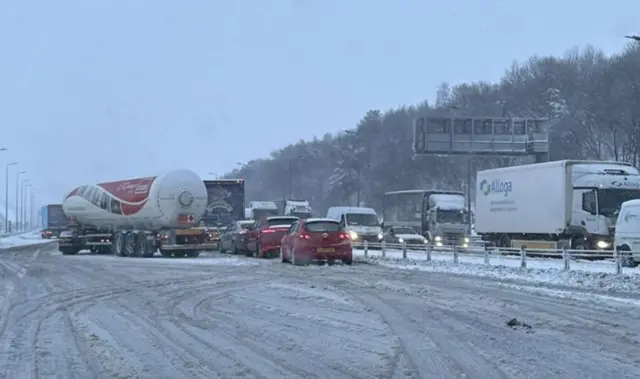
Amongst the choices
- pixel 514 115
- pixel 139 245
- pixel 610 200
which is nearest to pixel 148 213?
pixel 139 245

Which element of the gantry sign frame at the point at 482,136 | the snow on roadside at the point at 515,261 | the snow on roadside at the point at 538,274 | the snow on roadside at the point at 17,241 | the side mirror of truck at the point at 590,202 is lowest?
the snow on roadside at the point at 17,241

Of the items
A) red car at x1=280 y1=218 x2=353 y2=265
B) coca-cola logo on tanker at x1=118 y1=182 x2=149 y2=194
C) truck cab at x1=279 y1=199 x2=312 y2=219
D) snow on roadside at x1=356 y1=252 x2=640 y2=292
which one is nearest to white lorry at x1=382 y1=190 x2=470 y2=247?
truck cab at x1=279 y1=199 x2=312 y2=219

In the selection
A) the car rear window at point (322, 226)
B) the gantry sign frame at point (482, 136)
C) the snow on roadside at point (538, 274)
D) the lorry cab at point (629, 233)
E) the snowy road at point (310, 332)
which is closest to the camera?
the snowy road at point (310, 332)

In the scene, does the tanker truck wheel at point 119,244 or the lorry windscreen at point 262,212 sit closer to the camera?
the tanker truck wheel at point 119,244

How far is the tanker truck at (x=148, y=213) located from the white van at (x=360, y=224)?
8795 millimetres

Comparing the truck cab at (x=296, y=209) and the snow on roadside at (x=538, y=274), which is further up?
the truck cab at (x=296, y=209)

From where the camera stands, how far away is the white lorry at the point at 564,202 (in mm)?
30641

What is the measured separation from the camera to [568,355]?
1011cm

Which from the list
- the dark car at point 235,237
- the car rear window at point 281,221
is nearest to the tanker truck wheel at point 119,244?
the dark car at point 235,237

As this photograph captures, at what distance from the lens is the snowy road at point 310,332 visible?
928 centimetres

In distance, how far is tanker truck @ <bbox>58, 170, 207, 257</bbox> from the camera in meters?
36.4

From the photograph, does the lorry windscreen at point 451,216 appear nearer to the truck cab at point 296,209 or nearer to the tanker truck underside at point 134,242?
the tanker truck underside at point 134,242

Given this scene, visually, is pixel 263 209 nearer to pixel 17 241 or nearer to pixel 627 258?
pixel 17 241

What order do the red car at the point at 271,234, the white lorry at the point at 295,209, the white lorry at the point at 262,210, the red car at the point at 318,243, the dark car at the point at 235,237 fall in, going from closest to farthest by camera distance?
the red car at the point at 318,243 → the red car at the point at 271,234 → the dark car at the point at 235,237 → the white lorry at the point at 295,209 → the white lorry at the point at 262,210
